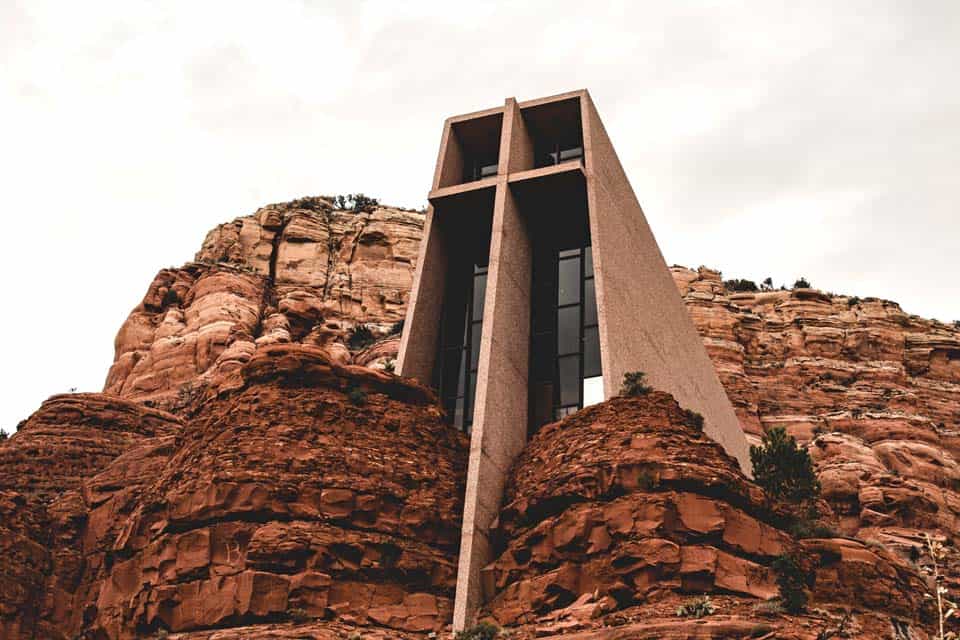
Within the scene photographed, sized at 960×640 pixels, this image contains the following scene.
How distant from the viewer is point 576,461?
24.3 meters

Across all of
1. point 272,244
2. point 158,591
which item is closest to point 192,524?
point 158,591

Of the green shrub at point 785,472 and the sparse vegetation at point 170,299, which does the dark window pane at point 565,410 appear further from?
the sparse vegetation at point 170,299

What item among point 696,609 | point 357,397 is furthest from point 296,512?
point 696,609

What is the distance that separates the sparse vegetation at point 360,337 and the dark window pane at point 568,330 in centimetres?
1658

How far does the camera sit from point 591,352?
3089 centimetres

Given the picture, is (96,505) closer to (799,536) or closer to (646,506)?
(646,506)

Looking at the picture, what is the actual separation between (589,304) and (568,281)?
1179 millimetres

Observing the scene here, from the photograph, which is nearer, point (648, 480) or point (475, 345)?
point (648, 480)

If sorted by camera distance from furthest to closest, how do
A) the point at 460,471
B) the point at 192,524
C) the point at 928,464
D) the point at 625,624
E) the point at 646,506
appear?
the point at 928,464 → the point at 460,471 → the point at 192,524 → the point at 646,506 → the point at 625,624

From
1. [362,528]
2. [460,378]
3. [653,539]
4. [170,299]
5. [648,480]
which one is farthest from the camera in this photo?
[170,299]

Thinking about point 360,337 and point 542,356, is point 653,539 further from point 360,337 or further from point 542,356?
point 360,337

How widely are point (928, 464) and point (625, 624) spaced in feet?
84.5

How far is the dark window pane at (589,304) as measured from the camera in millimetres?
31578

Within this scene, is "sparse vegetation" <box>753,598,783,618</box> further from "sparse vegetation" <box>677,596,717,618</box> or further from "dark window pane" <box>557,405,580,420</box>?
"dark window pane" <box>557,405,580,420</box>
